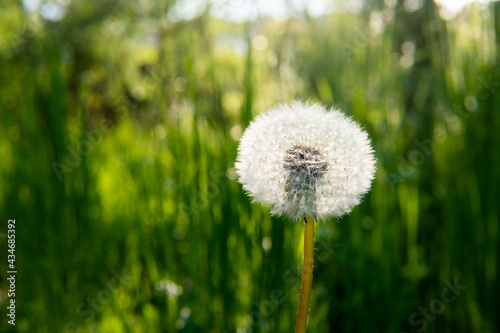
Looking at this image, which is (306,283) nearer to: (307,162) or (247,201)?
(307,162)

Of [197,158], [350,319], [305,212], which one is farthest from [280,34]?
[350,319]

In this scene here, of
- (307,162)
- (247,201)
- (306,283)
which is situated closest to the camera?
(306,283)

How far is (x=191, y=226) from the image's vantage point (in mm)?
1402

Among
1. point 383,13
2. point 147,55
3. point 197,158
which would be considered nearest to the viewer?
point 197,158

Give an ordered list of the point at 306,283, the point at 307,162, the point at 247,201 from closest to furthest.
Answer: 1. the point at 306,283
2. the point at 307,162
3. the point at 247,201

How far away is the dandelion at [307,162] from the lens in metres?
0.69

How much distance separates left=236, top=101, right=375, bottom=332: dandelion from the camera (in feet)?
2.27

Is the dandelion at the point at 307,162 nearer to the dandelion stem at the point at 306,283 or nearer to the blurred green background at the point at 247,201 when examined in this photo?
the dandelion stem at the point at 306,283

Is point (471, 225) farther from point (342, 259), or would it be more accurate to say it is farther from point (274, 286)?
point (274, 286)

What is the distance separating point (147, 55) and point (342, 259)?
581 inches

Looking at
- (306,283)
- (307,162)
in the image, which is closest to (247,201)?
(307,162)

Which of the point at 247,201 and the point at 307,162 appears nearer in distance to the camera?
the point at 307,162

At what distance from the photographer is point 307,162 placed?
72 centimetres

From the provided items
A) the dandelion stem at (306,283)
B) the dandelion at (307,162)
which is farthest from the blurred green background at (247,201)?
the dandelion stem at (306,283)
